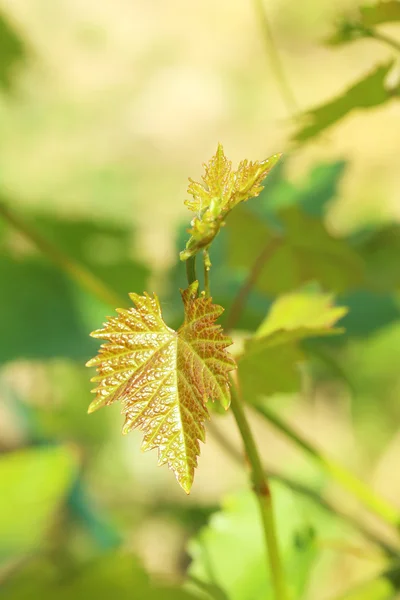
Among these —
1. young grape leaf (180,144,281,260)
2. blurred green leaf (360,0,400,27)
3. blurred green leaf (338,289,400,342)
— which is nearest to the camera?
young grape leaf (180,144,281,260)

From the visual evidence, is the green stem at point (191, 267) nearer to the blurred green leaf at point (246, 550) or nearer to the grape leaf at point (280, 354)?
the grape leaf at point (280, 354)

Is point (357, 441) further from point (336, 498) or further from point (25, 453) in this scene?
point (25, 453)

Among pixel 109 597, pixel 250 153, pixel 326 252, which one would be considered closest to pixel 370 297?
pixel 326 252

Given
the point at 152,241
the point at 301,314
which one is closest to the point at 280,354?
the point at 301,314

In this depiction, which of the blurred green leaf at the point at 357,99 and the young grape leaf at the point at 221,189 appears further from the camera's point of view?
the blurred green leaf at the point at 357,99

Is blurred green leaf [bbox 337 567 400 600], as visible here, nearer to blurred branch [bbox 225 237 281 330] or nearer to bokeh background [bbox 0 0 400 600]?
bokeh background [bbox 0 0 400 600]

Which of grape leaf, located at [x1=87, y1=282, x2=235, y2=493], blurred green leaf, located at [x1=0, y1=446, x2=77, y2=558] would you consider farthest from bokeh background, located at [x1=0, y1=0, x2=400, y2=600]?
grape leaf, located at [x1=87, y1=282, x2=235, y2=493]

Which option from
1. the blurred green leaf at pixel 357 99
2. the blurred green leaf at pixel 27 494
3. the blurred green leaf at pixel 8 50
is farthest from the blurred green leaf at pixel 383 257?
the blurred green leaf at pixel 8 50
